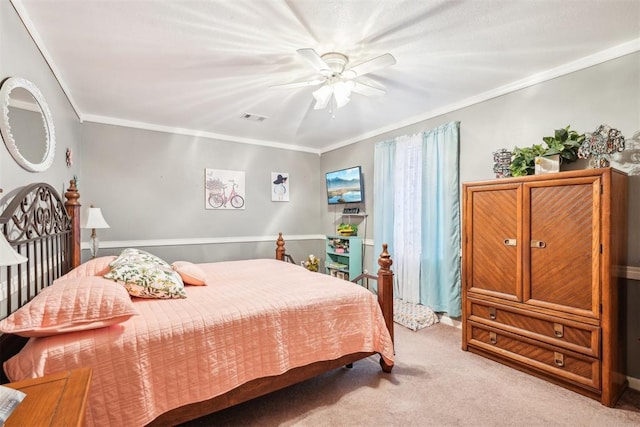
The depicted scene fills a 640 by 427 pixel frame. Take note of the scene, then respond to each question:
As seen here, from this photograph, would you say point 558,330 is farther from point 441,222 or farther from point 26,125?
point 26,125

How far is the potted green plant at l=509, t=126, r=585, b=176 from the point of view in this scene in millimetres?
2451

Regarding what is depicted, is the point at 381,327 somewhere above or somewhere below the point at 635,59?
below

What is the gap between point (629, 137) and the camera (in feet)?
7.70

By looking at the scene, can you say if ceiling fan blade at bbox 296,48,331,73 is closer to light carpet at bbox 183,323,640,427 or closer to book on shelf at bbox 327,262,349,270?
light carpet at bbox 183,323,640,427

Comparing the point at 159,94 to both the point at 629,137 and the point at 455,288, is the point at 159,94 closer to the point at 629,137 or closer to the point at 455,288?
the point at 455,288

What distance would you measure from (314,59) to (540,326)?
269 cm

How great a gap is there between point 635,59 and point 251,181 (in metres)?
4.52

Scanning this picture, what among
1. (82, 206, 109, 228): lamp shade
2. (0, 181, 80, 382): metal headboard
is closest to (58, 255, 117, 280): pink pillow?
(0, 181, 80, 382): metal headboard

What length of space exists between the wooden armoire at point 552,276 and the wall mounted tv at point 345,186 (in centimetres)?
206

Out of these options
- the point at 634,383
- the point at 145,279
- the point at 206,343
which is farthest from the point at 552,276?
the point at 145,279

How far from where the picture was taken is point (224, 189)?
4809 mm

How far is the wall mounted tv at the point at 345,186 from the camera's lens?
4.82 meters

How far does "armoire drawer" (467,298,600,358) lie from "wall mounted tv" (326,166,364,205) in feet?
7.88

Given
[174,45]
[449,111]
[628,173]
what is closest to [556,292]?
[628,173]
